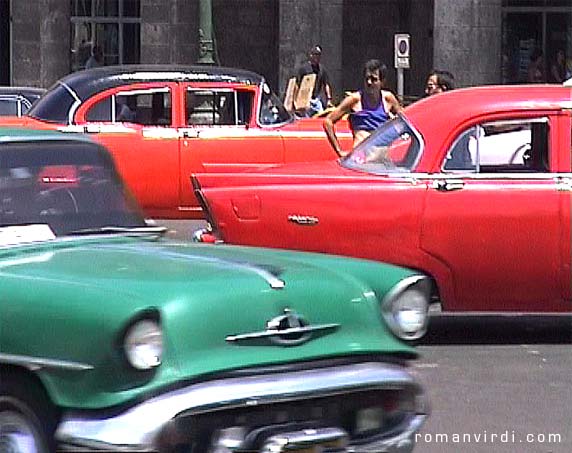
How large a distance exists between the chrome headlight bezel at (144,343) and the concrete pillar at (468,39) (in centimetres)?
2194

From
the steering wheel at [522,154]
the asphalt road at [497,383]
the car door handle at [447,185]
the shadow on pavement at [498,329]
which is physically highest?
the steering wheel at [522,154]

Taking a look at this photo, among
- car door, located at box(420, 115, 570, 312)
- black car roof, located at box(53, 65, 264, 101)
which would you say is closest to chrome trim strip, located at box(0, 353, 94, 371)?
car door, located at box(420, 115, 570, 312)

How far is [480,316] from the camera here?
11.4m

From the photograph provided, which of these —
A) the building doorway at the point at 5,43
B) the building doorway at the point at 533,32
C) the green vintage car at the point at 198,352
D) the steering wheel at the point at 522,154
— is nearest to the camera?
the green vintage car at the point at 198,352

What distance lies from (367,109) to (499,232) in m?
4.48

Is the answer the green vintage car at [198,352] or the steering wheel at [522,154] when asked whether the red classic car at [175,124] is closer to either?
the steering wheel at [522,154]

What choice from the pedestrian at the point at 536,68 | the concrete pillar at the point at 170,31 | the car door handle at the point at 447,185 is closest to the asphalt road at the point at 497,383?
the car door handle at the point at 447,185

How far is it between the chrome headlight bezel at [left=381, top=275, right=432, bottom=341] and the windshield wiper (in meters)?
1.20

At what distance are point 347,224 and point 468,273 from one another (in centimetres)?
83

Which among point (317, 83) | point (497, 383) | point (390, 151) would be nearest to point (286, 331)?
point (497, 383)

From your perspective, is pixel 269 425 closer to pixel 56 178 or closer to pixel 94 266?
pixel 94 266

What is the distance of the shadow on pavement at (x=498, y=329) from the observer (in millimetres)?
10352

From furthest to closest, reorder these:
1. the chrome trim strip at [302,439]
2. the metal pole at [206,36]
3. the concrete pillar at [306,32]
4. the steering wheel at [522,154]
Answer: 1. the concrete pillar at [306,32]
2. the metal pole at [206,36]
3. the steering wheel at [522,154]
4. the chrome trim strip at [302,439]

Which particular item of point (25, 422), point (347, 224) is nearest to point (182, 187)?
point (347, 224)
